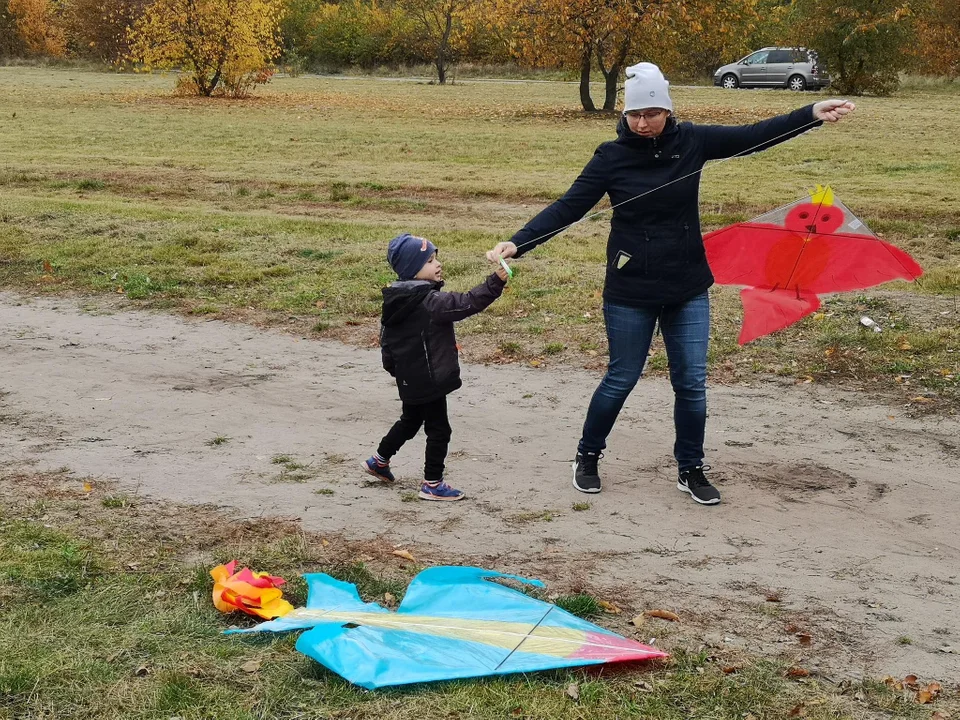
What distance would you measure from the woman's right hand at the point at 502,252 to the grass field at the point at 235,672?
1435 mm

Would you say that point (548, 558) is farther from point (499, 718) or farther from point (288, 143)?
point (288, 143)

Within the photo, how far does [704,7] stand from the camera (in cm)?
2808

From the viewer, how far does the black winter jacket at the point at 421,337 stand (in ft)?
18.0

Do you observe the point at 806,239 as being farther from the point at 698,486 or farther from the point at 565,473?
the point at 565,473

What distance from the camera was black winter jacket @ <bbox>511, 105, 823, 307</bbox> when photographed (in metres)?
5.39

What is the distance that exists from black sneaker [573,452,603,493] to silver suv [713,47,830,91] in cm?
3702

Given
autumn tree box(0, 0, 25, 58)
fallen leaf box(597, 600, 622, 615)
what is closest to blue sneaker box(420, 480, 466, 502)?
fallen leaf box(597, 600, 622, 615)

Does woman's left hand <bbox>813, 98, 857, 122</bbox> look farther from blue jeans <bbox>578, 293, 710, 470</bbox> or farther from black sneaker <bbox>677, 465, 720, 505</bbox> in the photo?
black sneaker <bbox>677, 465, 720, 505</bbox>

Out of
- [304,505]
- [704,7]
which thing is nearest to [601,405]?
[304,505]

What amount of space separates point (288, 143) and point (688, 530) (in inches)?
759

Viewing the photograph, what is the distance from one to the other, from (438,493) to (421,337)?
0.85m

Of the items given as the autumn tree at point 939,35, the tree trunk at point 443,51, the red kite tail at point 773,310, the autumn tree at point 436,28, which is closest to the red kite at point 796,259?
the red kite tail at point 773,310

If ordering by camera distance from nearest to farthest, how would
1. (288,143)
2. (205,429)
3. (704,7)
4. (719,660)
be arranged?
(719,660)
(205,429)
(288,143)
(704,7)

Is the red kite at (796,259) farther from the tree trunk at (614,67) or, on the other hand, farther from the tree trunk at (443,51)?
the tree trunk at (443,51)
